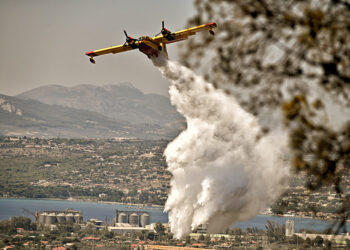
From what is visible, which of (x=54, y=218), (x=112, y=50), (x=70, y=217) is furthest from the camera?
(x=70, y=217)

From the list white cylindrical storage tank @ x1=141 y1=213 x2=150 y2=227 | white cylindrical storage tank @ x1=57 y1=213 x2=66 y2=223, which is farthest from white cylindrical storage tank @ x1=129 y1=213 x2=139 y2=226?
white cylindrical storage tank @ x1=57 y1=213 x2=66 y2=223

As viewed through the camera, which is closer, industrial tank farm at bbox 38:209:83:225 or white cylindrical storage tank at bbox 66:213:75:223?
industrial tank farm at bbox 38:209:83:225

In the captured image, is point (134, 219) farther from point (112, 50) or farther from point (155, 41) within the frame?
point (155, 41)

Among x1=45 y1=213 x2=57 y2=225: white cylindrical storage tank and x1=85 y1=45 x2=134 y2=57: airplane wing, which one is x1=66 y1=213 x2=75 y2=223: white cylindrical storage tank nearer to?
x1=45 y1=213 x2=57 y2=225: white cylindrical storage tank

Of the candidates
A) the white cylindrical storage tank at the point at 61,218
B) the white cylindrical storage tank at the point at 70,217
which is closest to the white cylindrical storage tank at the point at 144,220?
the white cylindrical storage tank at the point at 70,217

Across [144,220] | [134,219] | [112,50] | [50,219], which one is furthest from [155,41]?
[144,220]

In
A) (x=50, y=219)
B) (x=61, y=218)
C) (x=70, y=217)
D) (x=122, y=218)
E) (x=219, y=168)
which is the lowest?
(x=219, y=168)

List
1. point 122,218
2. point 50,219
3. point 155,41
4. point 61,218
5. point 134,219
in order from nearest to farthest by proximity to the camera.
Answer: point 155,41
point 50,219
point 61,218
point 134,219
point 122,218

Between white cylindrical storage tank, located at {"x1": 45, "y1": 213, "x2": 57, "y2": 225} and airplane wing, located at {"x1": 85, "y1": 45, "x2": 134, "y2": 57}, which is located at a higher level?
airplane wing, located at {"x1": 85, "y1": 45, "x2": 134, "y2": 57}

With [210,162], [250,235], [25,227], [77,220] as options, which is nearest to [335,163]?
[210,162]

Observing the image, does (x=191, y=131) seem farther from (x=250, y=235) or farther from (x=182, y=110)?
(x=250, y=235)
